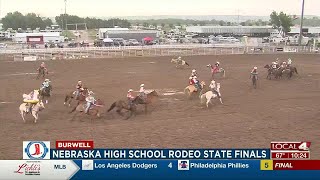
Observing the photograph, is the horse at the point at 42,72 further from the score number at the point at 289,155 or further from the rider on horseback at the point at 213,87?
the score number at the point at 289,155

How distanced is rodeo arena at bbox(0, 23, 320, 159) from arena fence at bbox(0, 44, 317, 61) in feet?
14.5

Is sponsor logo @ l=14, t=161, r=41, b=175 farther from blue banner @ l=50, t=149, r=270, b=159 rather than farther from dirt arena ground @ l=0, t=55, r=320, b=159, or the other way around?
dirt arena ground @ l=0, t=55, r=320, b=159

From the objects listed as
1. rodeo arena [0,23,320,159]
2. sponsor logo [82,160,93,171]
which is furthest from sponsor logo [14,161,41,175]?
rodeo arena [0,23,320,159]

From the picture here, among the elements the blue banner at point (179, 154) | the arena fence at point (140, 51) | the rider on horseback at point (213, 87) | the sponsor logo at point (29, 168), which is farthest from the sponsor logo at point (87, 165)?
the arena fence at point (140, 51)

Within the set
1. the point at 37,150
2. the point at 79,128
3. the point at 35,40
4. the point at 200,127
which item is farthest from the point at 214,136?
the point at 35,40

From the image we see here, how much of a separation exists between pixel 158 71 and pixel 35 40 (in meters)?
30.2

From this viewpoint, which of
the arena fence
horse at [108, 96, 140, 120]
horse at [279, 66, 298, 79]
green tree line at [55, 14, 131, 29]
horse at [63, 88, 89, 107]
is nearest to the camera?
horse at [108, 96, 140, 120]

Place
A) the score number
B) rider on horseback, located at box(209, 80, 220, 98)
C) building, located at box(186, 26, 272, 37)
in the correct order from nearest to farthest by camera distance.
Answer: the score number → rider on horseback, located at box(209, 80, 220, 98) → building, located at box(186, 26, 272, 37)

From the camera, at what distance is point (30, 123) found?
513 inches

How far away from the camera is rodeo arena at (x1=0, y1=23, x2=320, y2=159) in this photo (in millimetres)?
11406

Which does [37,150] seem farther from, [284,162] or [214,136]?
[214,136]

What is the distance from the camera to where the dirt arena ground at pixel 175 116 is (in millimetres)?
10930

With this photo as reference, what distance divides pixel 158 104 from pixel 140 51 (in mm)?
25050

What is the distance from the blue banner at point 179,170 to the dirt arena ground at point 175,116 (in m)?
3.20
